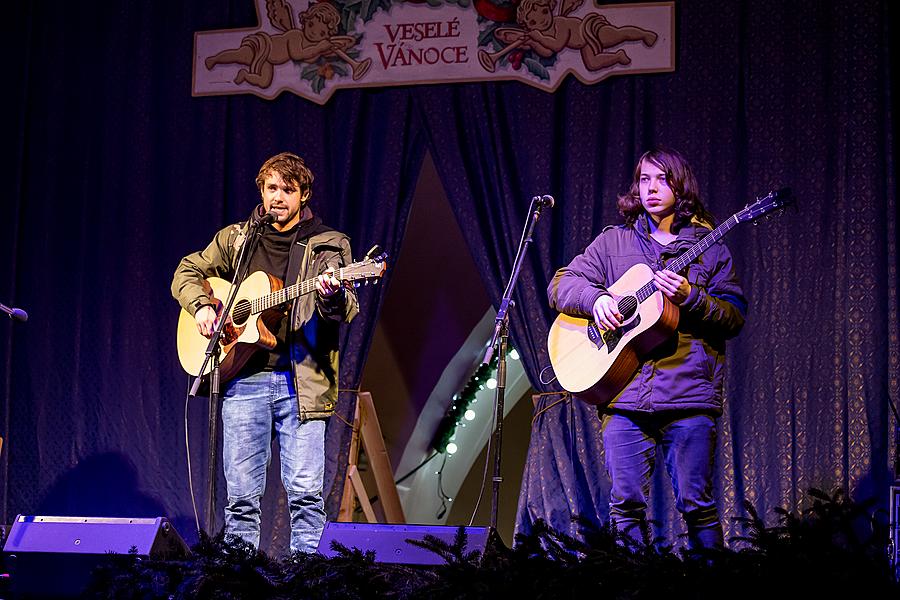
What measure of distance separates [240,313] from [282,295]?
22 centimetres

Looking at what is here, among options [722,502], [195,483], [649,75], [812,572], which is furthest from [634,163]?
[812,572]

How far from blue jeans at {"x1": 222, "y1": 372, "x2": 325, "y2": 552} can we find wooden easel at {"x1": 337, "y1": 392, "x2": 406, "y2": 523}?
1.15 m

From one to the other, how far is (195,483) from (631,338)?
3.03 metres

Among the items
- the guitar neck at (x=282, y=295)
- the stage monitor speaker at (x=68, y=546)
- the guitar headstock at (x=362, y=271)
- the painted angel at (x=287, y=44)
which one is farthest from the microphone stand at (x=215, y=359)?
the painted angel at (x=287, y=44)

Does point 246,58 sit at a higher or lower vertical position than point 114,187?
higher

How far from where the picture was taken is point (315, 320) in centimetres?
445

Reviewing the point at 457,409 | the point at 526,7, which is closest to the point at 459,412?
the point at 457,409

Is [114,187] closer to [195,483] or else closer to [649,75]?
[195,483]

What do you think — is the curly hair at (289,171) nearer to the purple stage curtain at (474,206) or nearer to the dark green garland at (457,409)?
the purple stage curtain at (474,206)

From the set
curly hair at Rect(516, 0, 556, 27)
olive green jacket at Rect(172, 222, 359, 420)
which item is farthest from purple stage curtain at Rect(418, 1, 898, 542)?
olive green jacket at Rect(172, 222, 359, 420)

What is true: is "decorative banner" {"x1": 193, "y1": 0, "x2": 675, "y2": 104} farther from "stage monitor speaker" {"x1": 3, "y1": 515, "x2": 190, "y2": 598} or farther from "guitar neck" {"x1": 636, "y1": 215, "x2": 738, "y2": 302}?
"stage monitor speaker" {"x1": 3, "y1": 515, "x2": 190, "y2": 598}

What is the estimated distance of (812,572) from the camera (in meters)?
1.49

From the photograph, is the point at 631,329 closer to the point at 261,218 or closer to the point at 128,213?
the point at 261,218

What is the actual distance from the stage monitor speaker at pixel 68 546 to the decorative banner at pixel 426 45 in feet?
9.94
